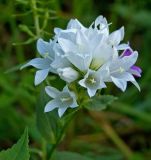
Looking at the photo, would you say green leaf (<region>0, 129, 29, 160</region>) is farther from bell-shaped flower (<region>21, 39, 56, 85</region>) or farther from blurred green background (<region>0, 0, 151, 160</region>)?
blurred green background (<region>0, 0, 151, 160</region>)

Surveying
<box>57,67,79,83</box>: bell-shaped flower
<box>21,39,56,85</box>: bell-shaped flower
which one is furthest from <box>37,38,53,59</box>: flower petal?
<box>57,67,79,83</box>: bell-shaped flower

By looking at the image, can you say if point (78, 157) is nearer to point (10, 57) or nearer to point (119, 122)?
point (119, 122)

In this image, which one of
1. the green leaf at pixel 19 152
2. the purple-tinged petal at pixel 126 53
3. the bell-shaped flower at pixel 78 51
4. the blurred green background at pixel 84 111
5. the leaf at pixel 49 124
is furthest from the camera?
the blurred green background at pixel 84 111

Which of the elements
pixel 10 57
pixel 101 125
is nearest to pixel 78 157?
pixel 101 125

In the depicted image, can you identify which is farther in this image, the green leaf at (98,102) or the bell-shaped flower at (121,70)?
the green leaf at (98,102)

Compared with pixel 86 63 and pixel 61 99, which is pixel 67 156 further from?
pixel 86 63

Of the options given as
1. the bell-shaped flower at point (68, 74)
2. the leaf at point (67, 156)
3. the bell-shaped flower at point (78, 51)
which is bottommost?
the leaf at point (67, 156)

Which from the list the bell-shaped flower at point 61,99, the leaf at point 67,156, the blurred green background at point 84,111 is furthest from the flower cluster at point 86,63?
the blurred green background at point 84,111

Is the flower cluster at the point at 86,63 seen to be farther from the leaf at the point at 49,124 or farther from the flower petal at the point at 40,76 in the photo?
the leaf at the point at 49,124
